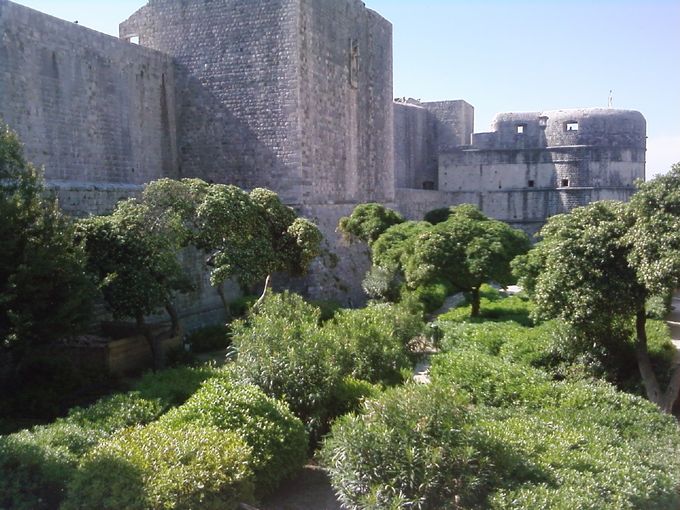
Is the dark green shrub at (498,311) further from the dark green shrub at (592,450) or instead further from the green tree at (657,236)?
the dark green shrub at (592,450)

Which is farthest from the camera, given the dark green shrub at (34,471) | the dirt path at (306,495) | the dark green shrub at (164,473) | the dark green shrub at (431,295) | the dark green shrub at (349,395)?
the dark green shrub at (431,295)

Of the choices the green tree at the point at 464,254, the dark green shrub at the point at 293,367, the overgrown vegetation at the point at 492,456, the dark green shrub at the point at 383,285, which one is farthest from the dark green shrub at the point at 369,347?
the dark green shrub at the point at 383,285

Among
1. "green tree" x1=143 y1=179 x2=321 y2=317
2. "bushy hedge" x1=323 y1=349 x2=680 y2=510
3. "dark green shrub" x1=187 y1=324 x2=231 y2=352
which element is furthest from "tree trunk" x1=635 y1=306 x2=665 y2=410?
"dark green shrub" x1=187 y1=324 x2=231 y2=352

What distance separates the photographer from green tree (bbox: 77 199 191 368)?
1077 centimetres

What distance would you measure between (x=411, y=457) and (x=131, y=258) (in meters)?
6.54

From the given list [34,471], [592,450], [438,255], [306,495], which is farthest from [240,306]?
[592,450]

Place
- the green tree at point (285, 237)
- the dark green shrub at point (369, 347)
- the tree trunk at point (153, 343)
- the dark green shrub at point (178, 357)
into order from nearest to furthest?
the dark green shrub at point (369, 347) → the tree trunk at point (153, 343) → the dark green shrub at point (178, 357) → the green tree at point (285, 237)

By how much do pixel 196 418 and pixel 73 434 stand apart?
3.98ft

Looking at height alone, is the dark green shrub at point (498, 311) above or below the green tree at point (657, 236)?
below

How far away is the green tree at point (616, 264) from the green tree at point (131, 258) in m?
5.90

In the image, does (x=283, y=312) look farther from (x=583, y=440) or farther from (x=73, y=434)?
(x=583, y=440)

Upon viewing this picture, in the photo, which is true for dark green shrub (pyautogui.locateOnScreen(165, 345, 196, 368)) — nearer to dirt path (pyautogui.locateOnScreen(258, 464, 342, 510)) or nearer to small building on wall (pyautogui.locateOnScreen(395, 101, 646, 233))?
dirt path (pyautogui.locateOnScreen(258, 464, 342, 510))

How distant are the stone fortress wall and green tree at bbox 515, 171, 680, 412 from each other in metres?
7.29

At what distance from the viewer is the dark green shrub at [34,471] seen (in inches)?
230
